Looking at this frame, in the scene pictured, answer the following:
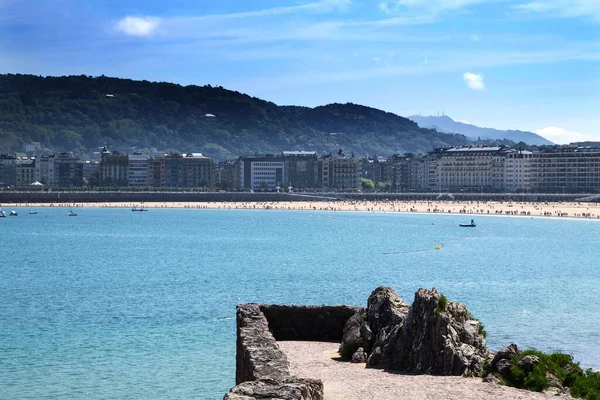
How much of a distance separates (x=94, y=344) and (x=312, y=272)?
2842cm

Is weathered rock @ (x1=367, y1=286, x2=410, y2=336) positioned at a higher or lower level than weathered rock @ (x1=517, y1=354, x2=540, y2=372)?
higher

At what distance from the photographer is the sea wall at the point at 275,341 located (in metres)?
10.9

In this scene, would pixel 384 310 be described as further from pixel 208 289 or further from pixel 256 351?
pixel 208 289

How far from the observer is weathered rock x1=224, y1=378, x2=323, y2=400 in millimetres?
10609

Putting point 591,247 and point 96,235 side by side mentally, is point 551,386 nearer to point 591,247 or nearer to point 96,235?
point 591,247

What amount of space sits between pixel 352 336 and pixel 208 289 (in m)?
26.3

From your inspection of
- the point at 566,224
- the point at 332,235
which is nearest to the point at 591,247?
the point at 332,235

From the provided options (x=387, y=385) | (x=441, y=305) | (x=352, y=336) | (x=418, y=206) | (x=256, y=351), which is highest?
(x=441, y=305)

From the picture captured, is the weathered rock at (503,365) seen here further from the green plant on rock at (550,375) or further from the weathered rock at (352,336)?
the weathered rock at (352,336)

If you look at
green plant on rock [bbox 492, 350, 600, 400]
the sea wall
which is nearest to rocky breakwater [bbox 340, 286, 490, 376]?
green plant on rock [bbox 492, 350, 600, 400]

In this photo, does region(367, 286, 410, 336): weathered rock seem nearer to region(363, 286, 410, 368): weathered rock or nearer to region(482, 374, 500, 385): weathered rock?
region(363, 286, 410, 368): weathered rock

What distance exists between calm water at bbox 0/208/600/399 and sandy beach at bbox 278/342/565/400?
3954mm

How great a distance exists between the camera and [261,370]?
13.0 meters

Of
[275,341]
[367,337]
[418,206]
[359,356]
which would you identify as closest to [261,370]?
[275,341]
